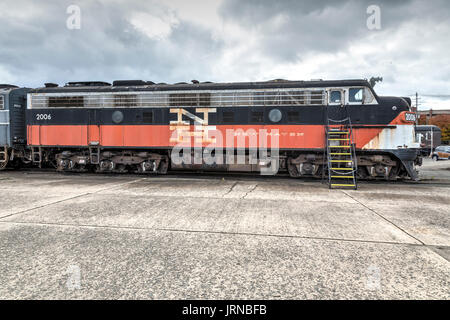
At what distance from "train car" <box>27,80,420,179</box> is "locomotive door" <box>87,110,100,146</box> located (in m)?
0.04

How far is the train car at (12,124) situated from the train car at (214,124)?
83 centimetres

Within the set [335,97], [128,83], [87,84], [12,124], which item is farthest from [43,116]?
[335,97]

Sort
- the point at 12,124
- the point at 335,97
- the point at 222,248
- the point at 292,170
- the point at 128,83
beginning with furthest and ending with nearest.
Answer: the point at 12,124
the point at 128,83
the point at 292,170
the point at 335,97
the point at 222,248

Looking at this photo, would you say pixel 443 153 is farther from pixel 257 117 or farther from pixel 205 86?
pixel 205 86

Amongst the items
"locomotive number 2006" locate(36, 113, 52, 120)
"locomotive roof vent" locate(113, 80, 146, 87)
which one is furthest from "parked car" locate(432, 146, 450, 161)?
"locomotive number 2006" locate(36, 113, 52, 120)

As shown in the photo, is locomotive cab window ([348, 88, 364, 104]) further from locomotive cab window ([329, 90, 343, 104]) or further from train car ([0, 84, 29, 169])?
train car ([0, 84, 29, 169])

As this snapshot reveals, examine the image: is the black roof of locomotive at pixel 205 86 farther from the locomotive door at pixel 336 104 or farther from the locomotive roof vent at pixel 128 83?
the locomotive door at pixel 336 104

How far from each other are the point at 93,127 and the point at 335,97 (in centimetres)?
1005

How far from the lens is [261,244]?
376 centimetres

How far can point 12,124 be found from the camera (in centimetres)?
1236

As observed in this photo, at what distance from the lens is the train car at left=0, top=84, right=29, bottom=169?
1237cm

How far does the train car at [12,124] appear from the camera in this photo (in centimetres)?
1237

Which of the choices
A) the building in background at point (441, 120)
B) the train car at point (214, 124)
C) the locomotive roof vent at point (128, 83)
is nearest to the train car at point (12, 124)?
the train car at point (214, 124)
